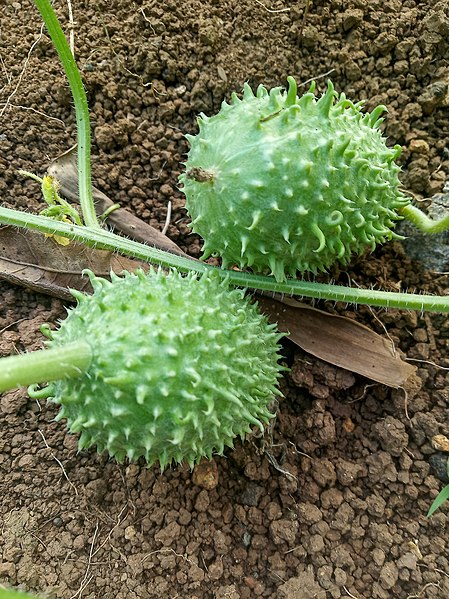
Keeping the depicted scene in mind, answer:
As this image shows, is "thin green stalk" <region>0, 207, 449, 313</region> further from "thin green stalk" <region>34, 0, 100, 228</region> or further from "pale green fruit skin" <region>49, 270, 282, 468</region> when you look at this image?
"pale green fruit skin" <region>49, 270, 282, 468</region>

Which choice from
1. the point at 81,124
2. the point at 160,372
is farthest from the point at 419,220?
the point at 81,124

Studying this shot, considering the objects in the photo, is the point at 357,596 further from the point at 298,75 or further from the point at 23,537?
the point at 298,75

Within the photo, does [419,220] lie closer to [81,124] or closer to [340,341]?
[340,341]

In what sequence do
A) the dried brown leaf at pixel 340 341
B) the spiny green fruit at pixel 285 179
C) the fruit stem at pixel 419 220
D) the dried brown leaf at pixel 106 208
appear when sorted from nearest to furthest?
the spiny green fruit at pixel 285 179 → the fruit stem at pixel 419 220 → the dried brown leaf at pixel 340 341 → the dried brown leaf at pixel 106 208

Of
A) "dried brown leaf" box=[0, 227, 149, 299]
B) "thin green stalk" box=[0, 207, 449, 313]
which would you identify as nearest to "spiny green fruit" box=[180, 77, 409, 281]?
"thin green stalk" box=[0, 207, 449, 313]

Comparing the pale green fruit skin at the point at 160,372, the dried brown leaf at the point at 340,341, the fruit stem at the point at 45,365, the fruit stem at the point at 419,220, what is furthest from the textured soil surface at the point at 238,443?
the fruit stem at the point at 45,365

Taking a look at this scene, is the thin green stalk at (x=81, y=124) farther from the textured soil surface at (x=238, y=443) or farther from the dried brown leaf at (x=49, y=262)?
the textured soil surface at (x=238, y=443)
